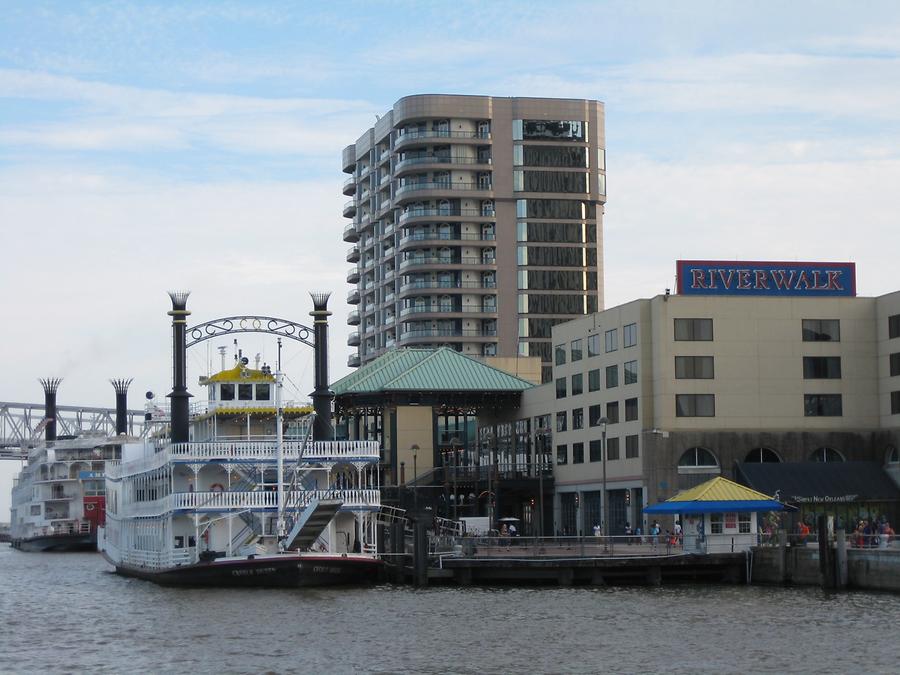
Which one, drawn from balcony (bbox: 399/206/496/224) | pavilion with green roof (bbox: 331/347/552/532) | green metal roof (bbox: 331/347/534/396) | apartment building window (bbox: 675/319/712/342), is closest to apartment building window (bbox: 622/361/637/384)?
apartment building window (bbox: 675/319/712/342)

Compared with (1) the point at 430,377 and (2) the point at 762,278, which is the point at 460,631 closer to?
(2) the point at 762,278

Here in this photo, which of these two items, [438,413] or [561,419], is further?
[438,413]

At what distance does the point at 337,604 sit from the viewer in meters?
66.1

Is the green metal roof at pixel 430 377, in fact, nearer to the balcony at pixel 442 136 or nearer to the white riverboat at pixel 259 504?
the white riverboat at pixel 259 504

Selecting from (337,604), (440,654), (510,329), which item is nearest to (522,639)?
(440,654)

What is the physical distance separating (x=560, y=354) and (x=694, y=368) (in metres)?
17.6

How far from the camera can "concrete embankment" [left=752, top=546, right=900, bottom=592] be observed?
65.1 meters

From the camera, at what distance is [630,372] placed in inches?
3979

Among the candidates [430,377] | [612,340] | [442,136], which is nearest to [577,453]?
[612,340]

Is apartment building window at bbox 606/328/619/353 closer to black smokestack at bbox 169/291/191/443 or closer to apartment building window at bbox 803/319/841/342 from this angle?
apartment building window at bbox 803/319/841/342

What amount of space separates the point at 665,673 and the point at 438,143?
137 meters

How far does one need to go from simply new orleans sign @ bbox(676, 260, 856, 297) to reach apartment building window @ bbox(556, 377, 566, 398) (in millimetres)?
16574

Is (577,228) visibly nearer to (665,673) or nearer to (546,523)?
(546,523)

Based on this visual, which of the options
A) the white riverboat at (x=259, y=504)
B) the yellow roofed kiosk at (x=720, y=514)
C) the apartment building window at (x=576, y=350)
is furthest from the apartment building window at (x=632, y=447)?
the white riverboat at (x=259, y=504)
